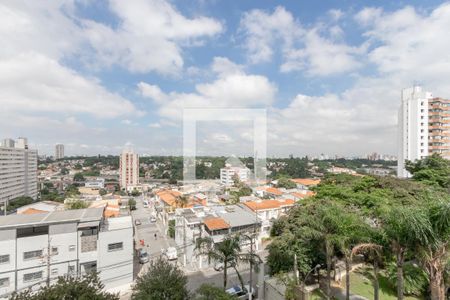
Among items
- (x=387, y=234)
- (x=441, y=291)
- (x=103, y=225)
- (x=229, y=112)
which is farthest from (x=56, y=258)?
(x=441, y=291)

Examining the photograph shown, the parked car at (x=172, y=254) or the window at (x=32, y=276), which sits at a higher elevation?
the window at (x=32, y=276)

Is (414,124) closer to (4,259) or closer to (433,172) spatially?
(433,172)

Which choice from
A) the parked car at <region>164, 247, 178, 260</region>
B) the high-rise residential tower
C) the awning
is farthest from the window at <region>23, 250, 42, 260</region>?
the high-rise residential tower

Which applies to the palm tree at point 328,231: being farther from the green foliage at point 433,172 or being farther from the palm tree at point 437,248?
the green foliage at point 433,172

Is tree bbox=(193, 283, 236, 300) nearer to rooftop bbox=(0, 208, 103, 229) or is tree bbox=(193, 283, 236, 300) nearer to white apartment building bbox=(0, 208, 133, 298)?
white apartment building bbox=(0, 208, 133, 298)

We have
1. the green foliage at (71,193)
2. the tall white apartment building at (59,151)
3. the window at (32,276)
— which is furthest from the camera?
the tall white apartment building at (59,151)

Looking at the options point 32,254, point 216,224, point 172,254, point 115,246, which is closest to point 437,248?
point 216,224

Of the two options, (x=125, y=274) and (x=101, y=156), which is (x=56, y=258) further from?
(x=101, y=156)

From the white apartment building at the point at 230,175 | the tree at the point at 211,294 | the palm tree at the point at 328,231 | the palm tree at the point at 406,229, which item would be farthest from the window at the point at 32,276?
the white apartment building at the point at 230,175
